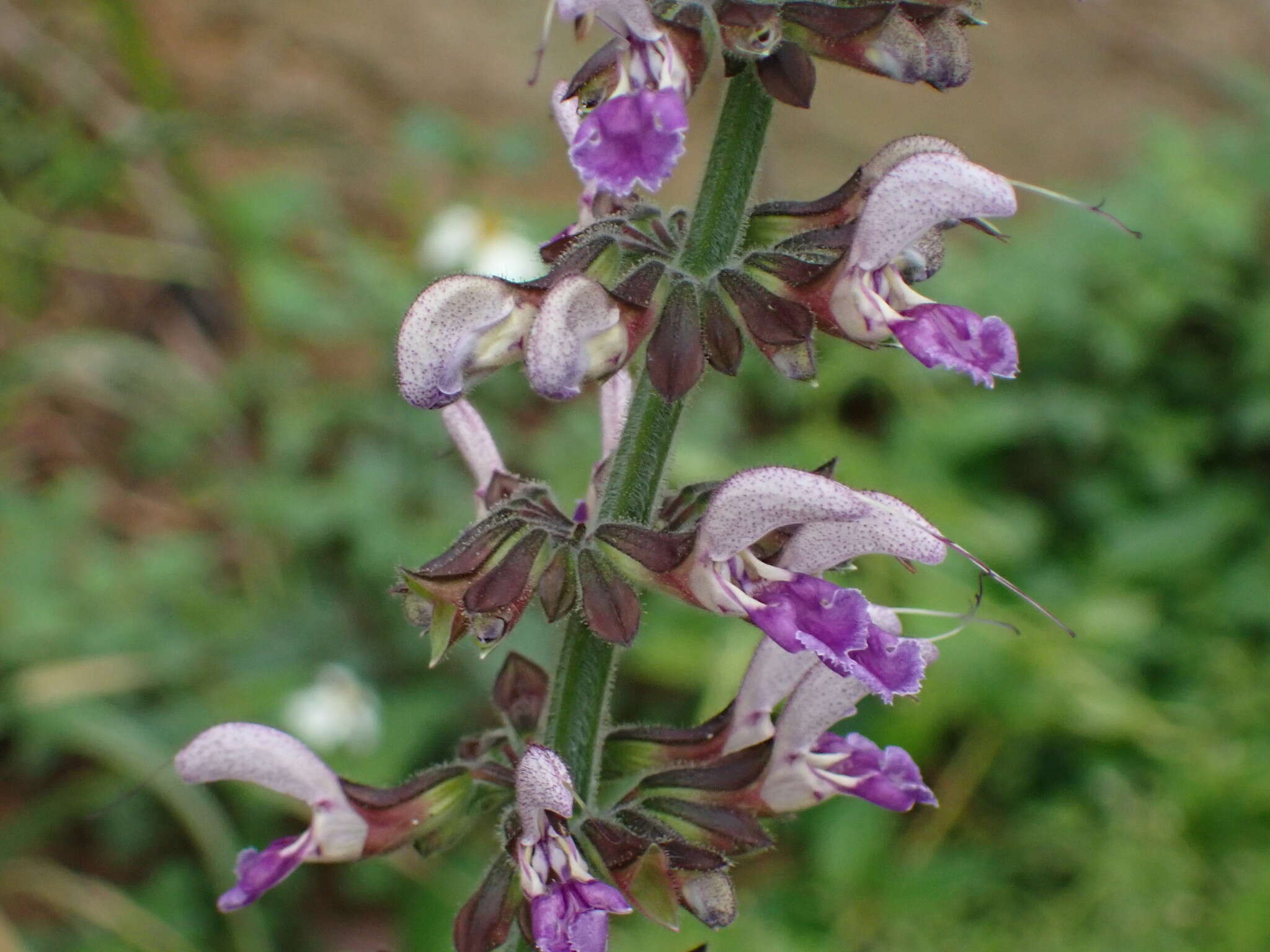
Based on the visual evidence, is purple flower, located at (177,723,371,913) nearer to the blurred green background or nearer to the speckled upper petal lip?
the blurred green background

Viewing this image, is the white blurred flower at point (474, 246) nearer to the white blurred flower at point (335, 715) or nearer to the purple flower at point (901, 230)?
the white blurred flower at point (335, 715)

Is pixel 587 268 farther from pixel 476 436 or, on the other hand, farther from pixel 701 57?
pixel 476 436

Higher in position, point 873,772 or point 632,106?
point 632,106

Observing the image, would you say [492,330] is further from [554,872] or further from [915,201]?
[554,872]

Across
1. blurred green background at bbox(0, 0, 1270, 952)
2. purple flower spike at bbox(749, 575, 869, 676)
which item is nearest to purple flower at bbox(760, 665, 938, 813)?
purple flower spike at bbox(749, 575, 869, 676)

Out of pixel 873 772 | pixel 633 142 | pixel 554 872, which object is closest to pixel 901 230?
pixel 633 142

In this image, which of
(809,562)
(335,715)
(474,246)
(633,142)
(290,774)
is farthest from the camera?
(474,246)
